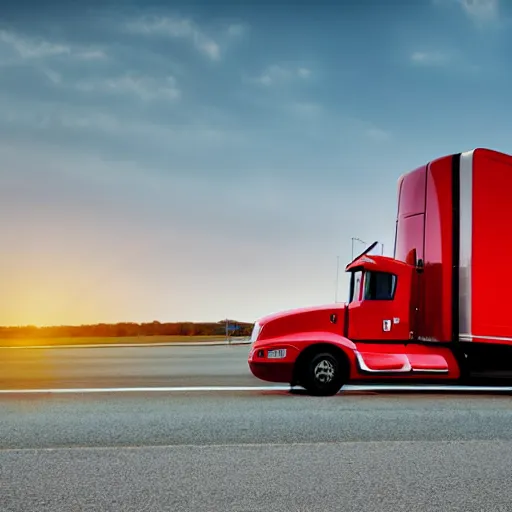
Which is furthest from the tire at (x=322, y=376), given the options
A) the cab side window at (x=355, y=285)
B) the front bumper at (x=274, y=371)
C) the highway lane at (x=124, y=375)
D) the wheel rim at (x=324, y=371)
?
the highway lane at (x=124, y=375)

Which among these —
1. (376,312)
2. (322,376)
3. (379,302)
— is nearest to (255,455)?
(322,376)

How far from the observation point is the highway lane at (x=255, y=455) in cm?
556

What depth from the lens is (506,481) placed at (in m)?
6.12

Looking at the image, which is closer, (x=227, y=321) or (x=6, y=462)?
(x=6, y=462)

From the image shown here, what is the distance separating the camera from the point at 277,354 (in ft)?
42.4

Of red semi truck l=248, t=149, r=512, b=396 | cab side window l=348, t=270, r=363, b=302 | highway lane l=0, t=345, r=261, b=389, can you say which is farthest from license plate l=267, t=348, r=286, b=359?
highway lane l=0, t=345, r=261, b=389

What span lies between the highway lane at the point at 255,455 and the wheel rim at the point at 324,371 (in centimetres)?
98

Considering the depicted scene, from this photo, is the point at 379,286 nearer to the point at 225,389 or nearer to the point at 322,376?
the point at 322,376

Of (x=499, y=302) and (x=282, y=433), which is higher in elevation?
(x=499, y=302)

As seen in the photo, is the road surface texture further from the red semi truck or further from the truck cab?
the truck cab

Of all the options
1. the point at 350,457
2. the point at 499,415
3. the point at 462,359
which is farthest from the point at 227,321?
the point at 350,457

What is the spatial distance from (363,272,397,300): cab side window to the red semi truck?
0.02 meters

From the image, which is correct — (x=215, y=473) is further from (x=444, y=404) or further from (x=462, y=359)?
(x=462, y=359)

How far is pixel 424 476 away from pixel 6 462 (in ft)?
12.0
